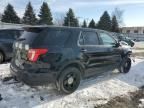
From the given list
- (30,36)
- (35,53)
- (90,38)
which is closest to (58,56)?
(35,53)

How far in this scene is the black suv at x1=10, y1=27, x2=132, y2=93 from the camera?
4.95m

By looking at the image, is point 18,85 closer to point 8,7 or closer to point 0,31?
point 0,31

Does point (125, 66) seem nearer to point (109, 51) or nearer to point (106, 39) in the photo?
point (109, 51)

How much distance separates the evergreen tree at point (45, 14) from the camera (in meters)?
48.8

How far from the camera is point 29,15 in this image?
157ft

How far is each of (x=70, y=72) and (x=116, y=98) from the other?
54.7 inches

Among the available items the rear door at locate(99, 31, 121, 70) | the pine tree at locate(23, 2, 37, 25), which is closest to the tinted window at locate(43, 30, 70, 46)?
the rear door at locate(99, 31, 121, 70)

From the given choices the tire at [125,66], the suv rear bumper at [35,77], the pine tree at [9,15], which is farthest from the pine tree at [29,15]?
the suv rear bumper at [35,77]

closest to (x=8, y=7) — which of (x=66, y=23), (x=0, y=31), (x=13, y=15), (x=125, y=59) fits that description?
(x=13, y=15)

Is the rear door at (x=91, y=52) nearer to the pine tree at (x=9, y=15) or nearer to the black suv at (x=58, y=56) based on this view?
the black suv at (x=58, y=56)

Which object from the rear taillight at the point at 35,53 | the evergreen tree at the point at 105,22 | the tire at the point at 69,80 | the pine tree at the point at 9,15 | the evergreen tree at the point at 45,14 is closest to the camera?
the rear taillight at the point at 35,53

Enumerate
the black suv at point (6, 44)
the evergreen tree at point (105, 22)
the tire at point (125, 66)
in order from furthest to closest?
1. the evergreen tree at point (105, 22)
2. the black suv at point (6, 44)
3. the tire at point (125, 66)

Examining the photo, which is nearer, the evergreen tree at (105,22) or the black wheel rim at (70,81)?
the black wheel rim at (70,81)

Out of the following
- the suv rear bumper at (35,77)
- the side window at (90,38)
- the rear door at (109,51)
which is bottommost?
the suv rear bumper at (35,77)
